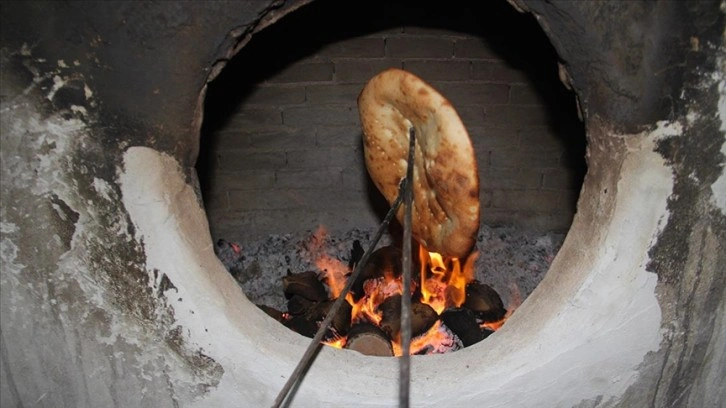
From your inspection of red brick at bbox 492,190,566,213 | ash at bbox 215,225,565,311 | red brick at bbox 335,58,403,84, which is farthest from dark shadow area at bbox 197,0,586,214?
ash at bbox 215,225,565,311

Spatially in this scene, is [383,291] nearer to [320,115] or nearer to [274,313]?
[274,313]

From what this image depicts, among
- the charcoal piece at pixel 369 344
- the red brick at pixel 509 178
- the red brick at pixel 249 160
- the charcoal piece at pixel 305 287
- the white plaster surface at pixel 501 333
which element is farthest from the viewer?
the red brick at pixel 509 178

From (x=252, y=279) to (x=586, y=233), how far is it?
162cm

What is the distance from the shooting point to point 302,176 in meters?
2.90

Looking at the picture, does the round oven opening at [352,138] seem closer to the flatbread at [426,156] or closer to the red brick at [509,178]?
the red brick at [509,178]

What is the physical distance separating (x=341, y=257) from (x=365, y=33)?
1042 millimetres

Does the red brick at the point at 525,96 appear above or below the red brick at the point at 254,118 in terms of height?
above

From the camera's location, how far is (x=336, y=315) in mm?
2232

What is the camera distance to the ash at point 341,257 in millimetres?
2646

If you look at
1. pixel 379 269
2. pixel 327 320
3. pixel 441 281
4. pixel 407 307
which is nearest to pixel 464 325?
pixel 441 281

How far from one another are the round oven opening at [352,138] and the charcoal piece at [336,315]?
21 millimetres

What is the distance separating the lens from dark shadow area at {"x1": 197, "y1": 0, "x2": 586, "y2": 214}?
2523mm

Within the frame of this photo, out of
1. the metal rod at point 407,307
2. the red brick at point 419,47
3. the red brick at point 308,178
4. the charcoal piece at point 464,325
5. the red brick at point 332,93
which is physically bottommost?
the metal rod at point 407,307

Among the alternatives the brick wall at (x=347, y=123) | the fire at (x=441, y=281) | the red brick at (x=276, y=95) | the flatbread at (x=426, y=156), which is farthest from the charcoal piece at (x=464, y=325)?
the red brick at (x=276, y=95)
